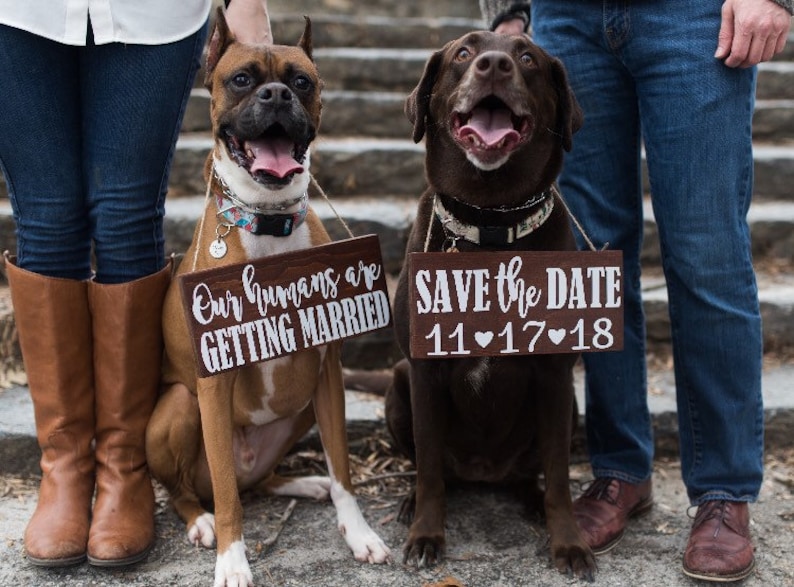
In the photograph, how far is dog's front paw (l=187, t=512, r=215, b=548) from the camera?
2.46 m

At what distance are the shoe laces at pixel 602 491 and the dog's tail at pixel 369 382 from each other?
0.90 m

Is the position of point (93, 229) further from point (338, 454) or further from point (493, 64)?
point (493, 64)

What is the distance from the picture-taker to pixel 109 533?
2338 millimetres

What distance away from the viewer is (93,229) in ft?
7.81

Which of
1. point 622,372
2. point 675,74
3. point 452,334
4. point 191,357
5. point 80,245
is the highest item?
point 675,74

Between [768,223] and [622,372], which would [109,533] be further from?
[768,223]

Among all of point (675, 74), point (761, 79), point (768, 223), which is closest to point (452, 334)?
point (675, 74)

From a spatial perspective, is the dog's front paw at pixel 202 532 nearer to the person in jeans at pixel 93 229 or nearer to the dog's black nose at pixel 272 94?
the person in jeans at pixel 93 229

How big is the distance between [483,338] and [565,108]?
0.65 m

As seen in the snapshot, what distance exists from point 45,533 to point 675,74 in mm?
2124

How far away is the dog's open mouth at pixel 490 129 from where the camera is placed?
6.88 feet

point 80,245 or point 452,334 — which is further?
point 80,245

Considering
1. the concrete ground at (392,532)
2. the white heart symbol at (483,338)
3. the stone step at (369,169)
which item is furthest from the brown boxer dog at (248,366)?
the stone step at (369,169)

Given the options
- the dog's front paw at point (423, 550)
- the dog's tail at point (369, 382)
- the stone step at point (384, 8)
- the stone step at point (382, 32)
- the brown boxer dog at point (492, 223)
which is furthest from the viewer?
the stone step at point (384, 8)
